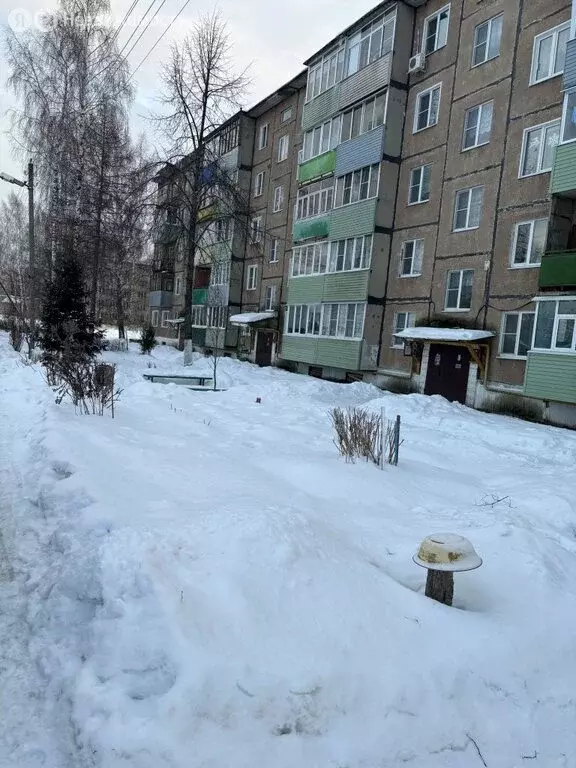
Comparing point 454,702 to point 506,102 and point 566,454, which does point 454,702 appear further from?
point 506,102

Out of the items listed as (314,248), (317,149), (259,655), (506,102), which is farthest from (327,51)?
(259,655)

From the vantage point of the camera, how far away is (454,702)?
9.01 feet

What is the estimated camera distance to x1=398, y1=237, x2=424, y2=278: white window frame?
18.2 meters

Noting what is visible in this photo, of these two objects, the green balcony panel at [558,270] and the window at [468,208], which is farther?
the window at [468,208]

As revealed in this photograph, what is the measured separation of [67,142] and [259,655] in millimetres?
24607

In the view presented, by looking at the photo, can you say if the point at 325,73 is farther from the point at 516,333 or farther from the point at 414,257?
the point at 516,333

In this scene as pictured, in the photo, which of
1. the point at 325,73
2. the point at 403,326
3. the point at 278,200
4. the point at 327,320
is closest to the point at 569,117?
the point at 403,326

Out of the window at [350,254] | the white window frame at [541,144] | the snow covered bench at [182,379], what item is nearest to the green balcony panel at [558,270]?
the white window frame at [541,144]

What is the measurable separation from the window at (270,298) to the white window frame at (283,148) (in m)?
6.59


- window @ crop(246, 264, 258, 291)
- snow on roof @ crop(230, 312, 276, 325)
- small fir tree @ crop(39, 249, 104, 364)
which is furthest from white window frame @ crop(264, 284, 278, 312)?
small fir tree @ crop(39, 249, 104, 364)

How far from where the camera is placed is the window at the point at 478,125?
1593 cm

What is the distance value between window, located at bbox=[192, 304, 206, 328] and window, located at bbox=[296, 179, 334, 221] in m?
10.8

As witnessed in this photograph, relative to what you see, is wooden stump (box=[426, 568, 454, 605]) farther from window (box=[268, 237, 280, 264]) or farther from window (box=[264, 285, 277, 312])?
window (box=[268, 237, 280, 264])

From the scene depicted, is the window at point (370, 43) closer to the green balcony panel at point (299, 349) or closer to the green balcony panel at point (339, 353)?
the green balcony panel at point (339, 353)
